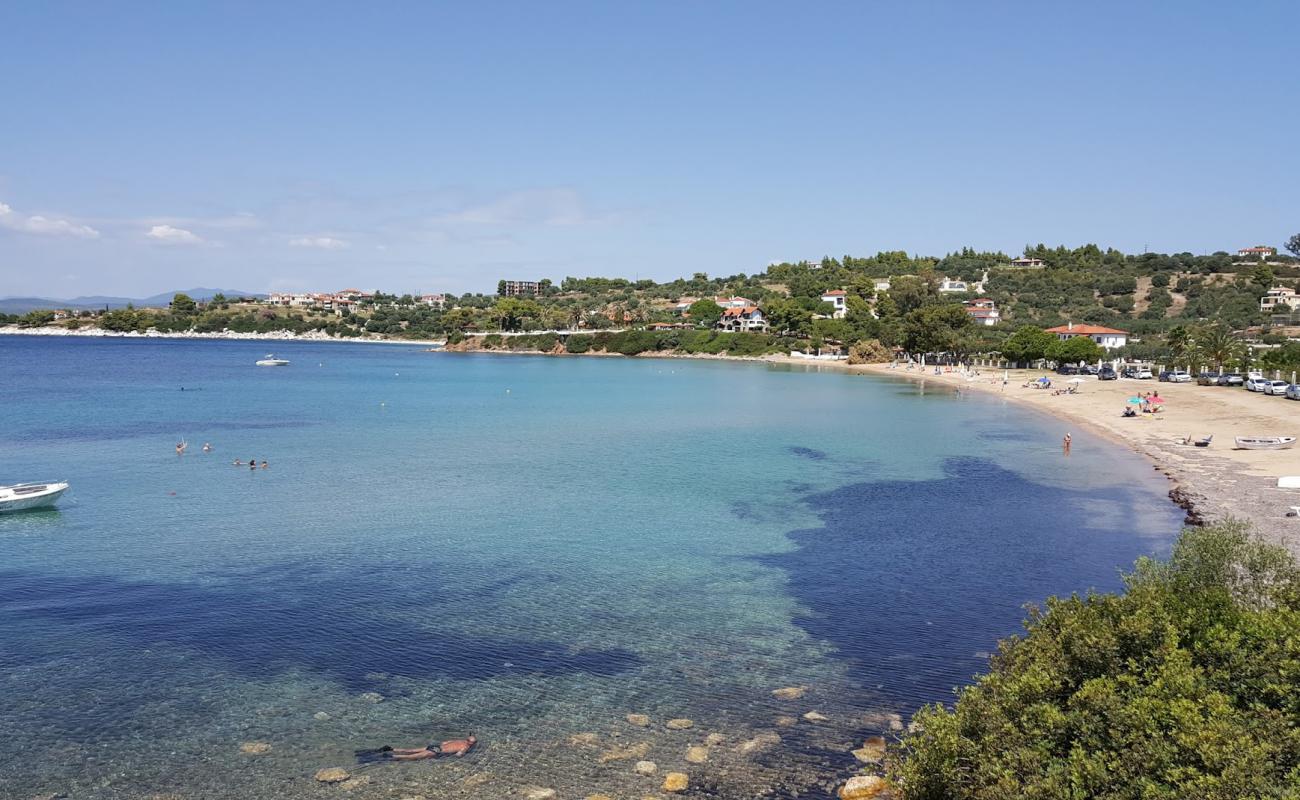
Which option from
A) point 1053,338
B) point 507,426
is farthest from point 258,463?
point 1053,338

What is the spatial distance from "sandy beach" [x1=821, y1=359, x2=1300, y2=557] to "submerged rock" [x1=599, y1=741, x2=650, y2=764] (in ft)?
48.2

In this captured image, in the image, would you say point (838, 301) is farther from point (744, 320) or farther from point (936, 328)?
point (936, 328)

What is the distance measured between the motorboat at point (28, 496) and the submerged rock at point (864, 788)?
→ 30.2m

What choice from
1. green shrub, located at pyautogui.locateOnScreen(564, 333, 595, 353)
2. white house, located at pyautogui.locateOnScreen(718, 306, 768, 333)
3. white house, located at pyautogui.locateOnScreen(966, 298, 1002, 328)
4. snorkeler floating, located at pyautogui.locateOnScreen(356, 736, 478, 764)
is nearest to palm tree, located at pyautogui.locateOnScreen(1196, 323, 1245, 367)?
white house, located at pyautogui.locateOnScreen(966, 298, 1002, 328)

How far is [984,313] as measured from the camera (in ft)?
476

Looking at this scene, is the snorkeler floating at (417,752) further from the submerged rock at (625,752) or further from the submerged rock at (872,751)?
the submerged rock at (872,751)

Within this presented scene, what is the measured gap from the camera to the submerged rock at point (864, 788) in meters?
12.9

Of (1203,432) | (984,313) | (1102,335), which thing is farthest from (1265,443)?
(984,313)

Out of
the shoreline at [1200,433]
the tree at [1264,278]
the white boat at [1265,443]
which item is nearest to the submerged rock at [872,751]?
the shoreline at [1200,433]

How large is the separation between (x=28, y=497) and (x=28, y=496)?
0.11 feet

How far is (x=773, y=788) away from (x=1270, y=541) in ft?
57.5

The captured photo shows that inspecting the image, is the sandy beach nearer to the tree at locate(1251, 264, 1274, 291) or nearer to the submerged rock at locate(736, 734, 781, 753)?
the submerged rock at locate(736, 734, 781, 753)

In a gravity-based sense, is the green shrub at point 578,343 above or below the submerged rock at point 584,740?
above

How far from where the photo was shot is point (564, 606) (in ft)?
71.1
